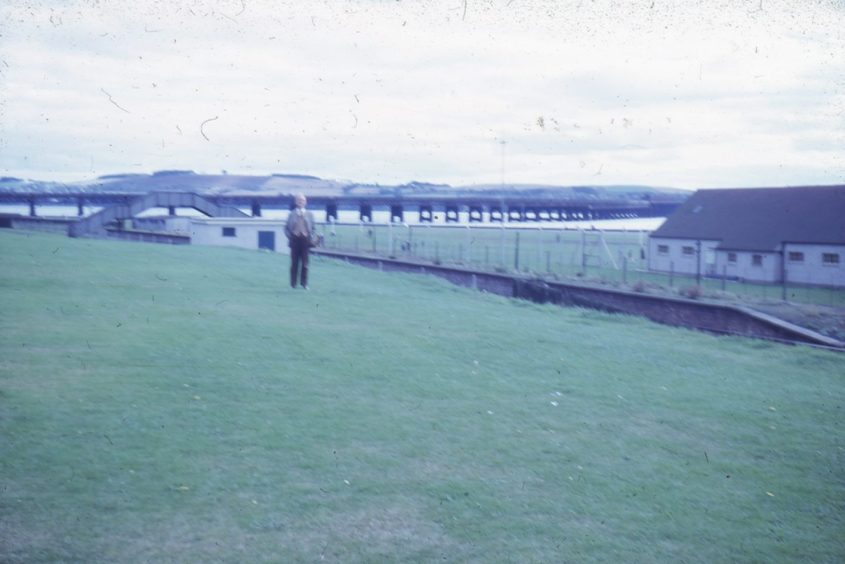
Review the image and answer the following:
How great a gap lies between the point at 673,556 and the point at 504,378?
4.19m

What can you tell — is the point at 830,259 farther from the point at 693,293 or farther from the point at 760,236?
the point at 693,293

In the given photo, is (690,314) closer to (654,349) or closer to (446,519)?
(654,349)

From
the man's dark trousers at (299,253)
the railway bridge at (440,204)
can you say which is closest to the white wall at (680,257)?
the railway bridge at (440,204)

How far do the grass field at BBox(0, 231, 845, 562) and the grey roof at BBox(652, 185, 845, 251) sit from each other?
2960cm

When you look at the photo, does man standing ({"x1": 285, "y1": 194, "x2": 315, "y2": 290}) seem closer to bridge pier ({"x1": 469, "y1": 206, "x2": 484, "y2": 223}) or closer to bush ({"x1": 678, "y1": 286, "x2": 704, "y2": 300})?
bush ({"x1": 678, "y1": 286, "x2": 704, "y2": 300})

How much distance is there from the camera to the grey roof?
38.0 meters

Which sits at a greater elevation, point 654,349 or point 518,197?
point 518,197

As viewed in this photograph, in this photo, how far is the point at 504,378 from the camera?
27.2 feet

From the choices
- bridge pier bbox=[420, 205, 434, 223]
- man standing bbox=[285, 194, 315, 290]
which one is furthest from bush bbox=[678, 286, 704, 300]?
bridge pier bbox=[420, 205, 434, 223]

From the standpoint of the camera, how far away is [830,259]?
118 ft

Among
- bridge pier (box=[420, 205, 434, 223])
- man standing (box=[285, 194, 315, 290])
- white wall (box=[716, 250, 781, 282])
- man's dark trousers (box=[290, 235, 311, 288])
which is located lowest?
white wall (box=[716, 250, 781, 282])

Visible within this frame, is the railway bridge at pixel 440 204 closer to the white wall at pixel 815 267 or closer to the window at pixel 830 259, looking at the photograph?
the white wall at pixel 815 267

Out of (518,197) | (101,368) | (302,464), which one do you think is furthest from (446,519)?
(518,197)

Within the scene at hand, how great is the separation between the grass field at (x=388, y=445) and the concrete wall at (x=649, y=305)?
5013 millimetres
